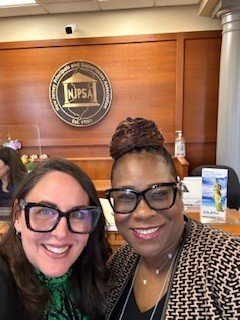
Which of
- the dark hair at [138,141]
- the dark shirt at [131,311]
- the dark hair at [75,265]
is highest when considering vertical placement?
the dark hair at [138,141]

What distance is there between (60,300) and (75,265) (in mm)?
142

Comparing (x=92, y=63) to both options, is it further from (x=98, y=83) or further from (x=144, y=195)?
(x=144, y=195)

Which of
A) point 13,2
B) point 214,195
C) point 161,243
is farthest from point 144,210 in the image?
point 13,2

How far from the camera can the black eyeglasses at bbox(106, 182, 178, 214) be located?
933mm

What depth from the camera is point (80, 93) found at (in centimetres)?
445

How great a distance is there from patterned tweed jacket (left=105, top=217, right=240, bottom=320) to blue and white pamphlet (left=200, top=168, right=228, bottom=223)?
0.87m

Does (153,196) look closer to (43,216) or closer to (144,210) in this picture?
(144,210)

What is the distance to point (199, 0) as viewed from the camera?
389 centimetres

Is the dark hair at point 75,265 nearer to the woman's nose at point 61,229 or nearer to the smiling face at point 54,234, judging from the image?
the smiling face at point 54,234

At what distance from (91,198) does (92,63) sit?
3718 millimetres

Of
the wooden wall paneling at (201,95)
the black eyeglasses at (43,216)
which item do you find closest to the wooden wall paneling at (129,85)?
the wooden wall paneling at (201,95)

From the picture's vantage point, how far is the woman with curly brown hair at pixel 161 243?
82cm

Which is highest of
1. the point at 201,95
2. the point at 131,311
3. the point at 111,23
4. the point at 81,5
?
the point at 81,5

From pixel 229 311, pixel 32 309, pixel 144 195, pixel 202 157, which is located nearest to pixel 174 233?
pixel 144 195
